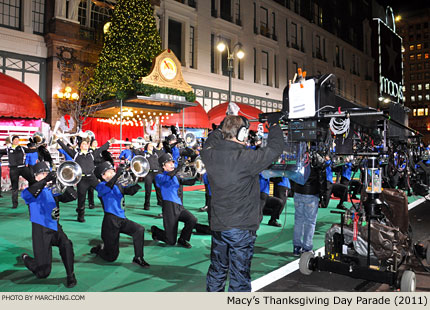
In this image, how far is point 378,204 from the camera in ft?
14.5

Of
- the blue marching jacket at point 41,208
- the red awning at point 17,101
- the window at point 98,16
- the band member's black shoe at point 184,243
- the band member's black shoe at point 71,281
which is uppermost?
the window at point 98,16

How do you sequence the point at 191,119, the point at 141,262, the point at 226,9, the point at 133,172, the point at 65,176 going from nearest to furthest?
the point at 65,176, the point at 141,262, the point at 133,172, the point at 191,119, the point at 226,9

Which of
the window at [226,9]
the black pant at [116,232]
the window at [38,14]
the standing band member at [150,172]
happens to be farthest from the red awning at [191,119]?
the black pant at [116,232]

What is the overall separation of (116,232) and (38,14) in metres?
18.0

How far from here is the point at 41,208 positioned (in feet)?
15.3

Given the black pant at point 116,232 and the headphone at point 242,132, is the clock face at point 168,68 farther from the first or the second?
the headphone at point 242,132

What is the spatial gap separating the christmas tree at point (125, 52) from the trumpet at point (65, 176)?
43.0ft

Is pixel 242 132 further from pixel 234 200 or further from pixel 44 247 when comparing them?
pixel 44 247

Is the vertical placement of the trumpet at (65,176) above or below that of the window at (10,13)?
below

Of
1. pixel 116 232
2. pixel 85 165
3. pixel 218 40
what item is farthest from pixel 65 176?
pixel 218 40

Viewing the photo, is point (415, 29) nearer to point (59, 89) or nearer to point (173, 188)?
point (59, 89)

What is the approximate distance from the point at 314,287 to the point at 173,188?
3.13 m

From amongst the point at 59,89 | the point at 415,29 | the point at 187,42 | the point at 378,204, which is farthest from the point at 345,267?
the point at 415,29

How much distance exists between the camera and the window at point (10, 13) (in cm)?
1753
